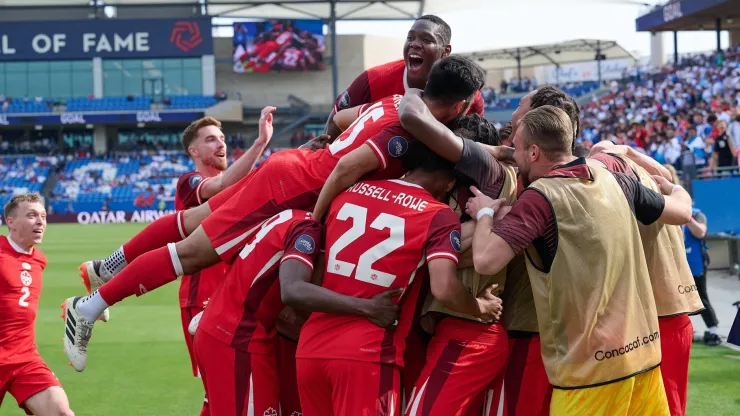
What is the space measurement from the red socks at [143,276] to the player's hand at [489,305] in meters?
1.81

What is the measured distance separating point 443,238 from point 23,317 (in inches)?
161

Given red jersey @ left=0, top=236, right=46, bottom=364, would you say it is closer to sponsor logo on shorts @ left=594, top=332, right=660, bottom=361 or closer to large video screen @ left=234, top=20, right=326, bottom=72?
sponsor logo on shorts @ left=594, top=332, right=660, bottom=361

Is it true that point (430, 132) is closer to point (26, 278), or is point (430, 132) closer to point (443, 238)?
point (443, 238)

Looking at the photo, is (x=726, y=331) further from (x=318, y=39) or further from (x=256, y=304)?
(x=318, y=39)

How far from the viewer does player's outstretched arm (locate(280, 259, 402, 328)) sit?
13.2ft

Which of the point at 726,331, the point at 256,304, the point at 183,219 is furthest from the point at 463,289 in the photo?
the point at 726,331

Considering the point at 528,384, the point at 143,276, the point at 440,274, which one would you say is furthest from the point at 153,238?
the point at 528,384

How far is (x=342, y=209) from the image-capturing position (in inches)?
168

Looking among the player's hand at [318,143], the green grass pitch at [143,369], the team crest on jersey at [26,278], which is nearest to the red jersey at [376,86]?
the player's hand at [318,143]

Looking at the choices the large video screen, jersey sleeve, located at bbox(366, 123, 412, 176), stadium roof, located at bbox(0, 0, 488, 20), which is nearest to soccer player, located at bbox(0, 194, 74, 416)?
jersey sleeve, located at bbox(366, 123, 412, 176)

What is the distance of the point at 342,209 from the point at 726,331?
24.9ft

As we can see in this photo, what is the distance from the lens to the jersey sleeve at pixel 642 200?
164 inches

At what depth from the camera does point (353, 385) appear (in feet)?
13.1

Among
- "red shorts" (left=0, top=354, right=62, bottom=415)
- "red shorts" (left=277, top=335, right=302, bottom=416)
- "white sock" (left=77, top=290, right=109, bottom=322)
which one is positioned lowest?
"red shorts" (left=0, top=354, right=62, bottom=415)
